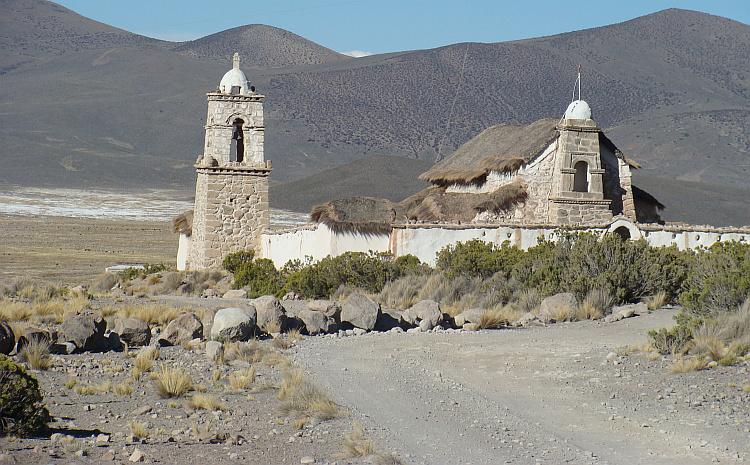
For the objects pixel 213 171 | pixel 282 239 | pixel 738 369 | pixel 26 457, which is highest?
pixel 213 171

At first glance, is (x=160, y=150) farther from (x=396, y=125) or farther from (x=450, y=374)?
(x=450, y=374)

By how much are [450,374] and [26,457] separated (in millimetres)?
4537

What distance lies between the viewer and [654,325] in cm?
1230

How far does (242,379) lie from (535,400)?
3.10 meters

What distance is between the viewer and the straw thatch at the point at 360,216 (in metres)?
21.5

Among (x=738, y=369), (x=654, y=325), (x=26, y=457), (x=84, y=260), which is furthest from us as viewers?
(x=84, y=260)

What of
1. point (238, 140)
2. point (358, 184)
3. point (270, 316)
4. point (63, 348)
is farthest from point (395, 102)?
point (63, 348)

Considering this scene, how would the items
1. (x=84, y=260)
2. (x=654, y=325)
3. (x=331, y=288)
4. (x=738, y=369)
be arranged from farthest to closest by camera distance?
(x=84, y=260) < (x=331, y=288) < (x=654, y=325) < (x=738, y=369)

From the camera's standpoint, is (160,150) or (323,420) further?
(160,150)

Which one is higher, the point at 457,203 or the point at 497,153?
the point at 497,153

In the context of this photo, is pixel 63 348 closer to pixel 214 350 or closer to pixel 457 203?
pixel 214 350

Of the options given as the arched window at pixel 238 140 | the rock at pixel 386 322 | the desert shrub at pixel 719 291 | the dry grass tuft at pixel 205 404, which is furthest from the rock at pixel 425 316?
the arched window at pixel 238 140

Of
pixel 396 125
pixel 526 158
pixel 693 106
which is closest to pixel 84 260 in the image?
pixel 526 158

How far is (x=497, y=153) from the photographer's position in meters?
25.4
